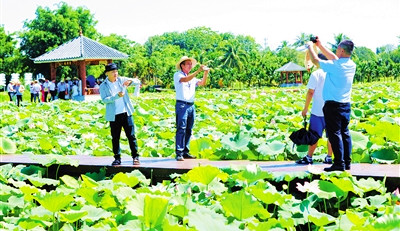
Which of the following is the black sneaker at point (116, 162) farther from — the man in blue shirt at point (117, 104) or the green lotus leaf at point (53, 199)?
the green lotus leaf at point (53, 199)

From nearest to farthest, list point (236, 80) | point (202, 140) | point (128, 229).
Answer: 1. point (128, 229)
2. point (202, 140)
3. point (236, 80)

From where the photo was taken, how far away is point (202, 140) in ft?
17.5

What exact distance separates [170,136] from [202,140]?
1147 millimetres

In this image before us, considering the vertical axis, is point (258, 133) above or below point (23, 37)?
below

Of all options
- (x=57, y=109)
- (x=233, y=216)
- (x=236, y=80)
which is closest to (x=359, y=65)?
(x=236, y=80)

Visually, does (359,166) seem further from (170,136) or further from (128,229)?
(170,136)

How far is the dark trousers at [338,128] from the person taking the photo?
3.88 metres

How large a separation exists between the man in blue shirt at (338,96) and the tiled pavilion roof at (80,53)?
18.9 metres

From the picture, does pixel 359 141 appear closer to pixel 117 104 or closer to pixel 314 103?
pixel 314 103

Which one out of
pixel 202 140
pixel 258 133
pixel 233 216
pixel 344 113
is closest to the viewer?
pixel 233 216

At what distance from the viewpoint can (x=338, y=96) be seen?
386cm

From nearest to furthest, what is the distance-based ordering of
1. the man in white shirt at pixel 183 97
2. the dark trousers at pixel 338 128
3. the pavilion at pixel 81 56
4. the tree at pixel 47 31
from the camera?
the dark trousers at pixel 338 128 < the man in white shirt at pixel 183 97 < the pavilion at pixel 81 56 < the tree at pixel 47 31

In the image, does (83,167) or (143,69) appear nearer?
(83,167)

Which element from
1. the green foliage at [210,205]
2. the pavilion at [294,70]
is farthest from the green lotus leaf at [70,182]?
the pavilion at [294,70]
